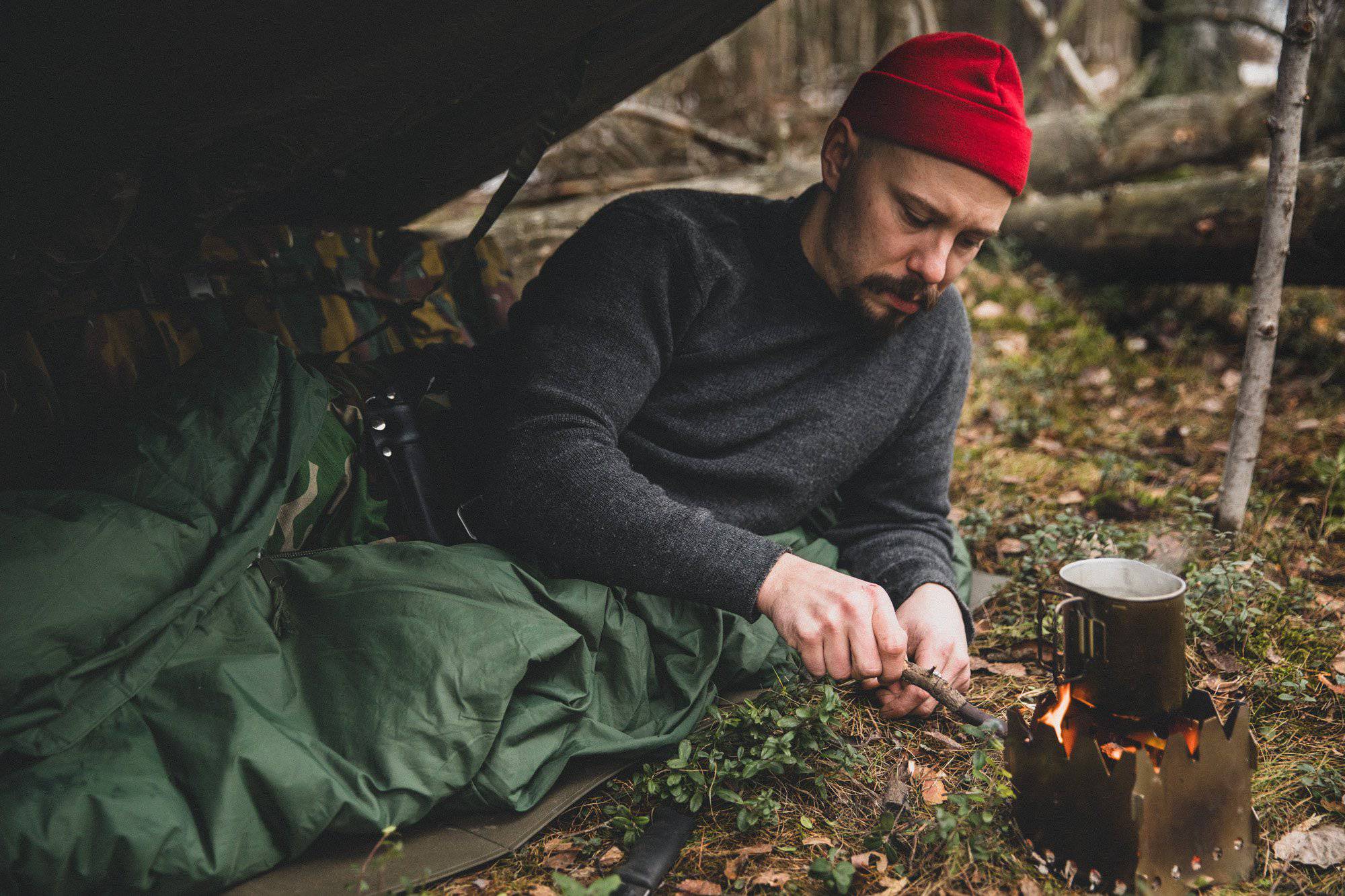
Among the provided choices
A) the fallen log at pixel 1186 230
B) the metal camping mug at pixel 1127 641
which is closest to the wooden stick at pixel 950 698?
the metal camping mug at pixel 1127 641

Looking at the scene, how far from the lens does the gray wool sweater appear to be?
6.56 ft

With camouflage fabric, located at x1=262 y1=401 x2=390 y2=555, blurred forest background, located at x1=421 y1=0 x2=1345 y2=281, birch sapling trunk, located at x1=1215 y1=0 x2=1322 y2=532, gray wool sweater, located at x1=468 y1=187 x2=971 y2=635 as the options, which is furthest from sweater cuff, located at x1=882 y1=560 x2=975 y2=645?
blurred forest background, located at x1=421 y1=0 x2=1345 y2=281

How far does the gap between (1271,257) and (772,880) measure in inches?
96.7

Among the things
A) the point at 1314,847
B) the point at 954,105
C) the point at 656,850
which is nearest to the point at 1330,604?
the point at 1314,847

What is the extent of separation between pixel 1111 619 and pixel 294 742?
1510 mm

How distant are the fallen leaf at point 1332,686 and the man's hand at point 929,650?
37.1 inches

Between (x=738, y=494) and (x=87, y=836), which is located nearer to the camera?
(x=87, y=836)

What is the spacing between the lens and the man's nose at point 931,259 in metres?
2.28

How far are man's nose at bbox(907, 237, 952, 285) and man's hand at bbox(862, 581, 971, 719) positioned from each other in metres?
0.85

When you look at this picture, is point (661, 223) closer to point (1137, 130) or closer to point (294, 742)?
point (294, 742)

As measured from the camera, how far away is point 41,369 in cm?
220

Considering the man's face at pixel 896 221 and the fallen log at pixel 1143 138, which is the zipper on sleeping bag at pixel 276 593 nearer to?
the man's face at pixel 896 221

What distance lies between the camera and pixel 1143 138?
637 cm

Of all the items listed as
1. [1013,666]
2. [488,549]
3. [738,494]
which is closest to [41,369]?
[488,549]
